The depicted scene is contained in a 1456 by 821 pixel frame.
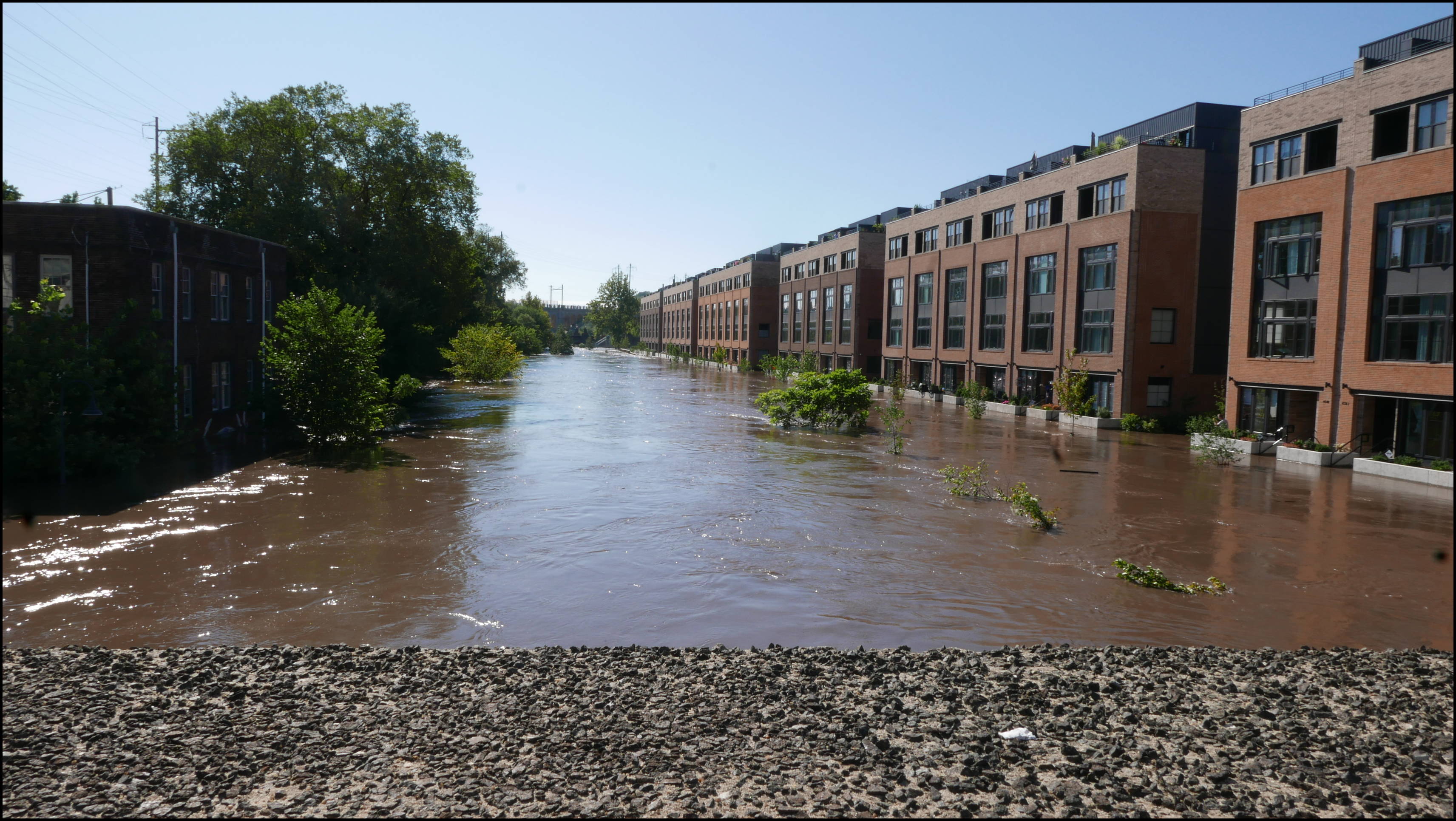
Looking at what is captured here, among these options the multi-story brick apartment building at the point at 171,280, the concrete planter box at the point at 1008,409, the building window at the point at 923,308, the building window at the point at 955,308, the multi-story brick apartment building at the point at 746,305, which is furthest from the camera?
the multi-story brick apartment building at the point at 746,305

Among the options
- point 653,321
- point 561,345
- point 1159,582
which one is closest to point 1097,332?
point 1159,582

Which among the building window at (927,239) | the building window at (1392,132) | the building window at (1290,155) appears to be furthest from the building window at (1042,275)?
the building window at (1392,132)

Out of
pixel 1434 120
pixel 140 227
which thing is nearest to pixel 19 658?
pixel 140 227

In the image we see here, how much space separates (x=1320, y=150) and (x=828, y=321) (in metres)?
55.2

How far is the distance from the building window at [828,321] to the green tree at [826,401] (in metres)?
43.8

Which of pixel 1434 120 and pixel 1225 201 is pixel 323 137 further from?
pixel 1434 120

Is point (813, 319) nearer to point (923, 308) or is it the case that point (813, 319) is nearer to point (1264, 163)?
point (923, 308)

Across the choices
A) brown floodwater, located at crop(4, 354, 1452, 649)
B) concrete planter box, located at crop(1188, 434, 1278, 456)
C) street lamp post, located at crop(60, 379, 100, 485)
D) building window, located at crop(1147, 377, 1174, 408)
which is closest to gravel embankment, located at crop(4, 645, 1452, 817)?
brown floodwater, located at crop(4, 354, 1452, 649)

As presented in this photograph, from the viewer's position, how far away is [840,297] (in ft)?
271

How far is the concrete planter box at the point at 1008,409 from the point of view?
49.3 metres

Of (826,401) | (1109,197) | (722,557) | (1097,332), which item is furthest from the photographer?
(1097,332)

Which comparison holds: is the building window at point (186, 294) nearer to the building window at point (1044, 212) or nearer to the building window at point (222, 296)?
the building window at point (222, 296)

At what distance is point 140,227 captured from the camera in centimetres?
2583

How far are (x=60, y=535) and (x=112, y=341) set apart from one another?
9.15 m
